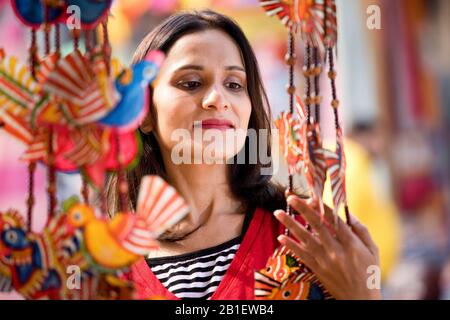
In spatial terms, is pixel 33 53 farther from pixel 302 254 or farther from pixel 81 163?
pixel 302 254

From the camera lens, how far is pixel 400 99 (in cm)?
259

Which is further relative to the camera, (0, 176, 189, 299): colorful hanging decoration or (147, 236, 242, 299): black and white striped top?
(147, 236, 242, 299): black and white striped top

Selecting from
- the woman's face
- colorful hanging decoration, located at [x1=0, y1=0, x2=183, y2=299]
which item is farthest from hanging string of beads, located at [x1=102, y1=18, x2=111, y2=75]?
the woman's face

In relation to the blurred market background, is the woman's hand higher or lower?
lower

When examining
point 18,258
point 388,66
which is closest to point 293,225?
point 18,258

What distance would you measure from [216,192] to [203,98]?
0.16m

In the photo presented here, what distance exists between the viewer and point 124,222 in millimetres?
838

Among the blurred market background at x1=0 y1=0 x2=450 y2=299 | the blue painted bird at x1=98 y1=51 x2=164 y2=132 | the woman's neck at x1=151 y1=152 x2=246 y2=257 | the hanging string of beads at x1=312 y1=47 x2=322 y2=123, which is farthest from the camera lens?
the blurred market background at x1=0 y1=0 x2=450 y2=299

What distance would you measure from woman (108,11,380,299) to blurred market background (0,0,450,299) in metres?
1.11

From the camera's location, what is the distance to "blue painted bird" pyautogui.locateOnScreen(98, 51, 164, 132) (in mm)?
835

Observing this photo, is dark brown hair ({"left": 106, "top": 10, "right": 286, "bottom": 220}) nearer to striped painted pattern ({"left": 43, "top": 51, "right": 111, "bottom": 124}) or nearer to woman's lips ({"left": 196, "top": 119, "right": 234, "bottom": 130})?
woman's lips ({"left": 196, "top": 119, "right": 234, "bottom": 130})

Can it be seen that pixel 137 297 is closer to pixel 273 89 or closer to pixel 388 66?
pixel 273 89

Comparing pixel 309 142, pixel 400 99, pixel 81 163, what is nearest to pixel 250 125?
pixel 309 142

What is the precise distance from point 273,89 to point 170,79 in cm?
101
